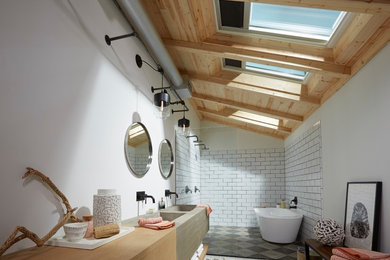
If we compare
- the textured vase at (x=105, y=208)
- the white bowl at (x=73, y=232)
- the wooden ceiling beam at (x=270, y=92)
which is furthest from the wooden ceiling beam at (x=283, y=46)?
the white bowl at (x=73, y=232)

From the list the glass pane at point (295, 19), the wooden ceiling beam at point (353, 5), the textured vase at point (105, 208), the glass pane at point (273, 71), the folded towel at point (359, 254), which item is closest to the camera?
the textured vase at point (105, 208)

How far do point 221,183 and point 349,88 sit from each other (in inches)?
93.4

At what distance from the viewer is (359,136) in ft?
9.74

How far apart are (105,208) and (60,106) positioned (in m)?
0.77

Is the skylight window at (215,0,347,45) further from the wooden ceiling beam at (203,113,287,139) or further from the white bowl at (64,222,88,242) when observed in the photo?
the white bowl at (64,222,88,242)

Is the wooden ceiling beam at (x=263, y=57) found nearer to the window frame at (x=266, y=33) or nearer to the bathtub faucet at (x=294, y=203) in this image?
the window frame at (x=266, y=33)

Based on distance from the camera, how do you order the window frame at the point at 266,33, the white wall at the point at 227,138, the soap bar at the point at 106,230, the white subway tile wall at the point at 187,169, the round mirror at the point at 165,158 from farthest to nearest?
the white wall at the point at 227,138
the white subway tile wall at the point at 187,169
the round mirror at the point at 165,158
the window frame at the point at 266,33
the soap bar at the point at 106,230

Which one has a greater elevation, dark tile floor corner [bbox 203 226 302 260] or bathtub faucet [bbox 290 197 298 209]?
bathtub faucet [bbox 290 197 298 209]

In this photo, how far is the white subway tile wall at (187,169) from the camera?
4.59 meters

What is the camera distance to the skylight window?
2.75m

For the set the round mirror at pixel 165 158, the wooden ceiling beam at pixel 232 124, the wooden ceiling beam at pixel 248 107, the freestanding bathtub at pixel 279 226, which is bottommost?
the freestanding bathtub at pixel 279 226

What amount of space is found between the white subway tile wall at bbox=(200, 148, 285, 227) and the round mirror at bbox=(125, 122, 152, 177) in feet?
4.70

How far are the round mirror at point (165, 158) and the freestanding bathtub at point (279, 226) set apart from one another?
196 cm

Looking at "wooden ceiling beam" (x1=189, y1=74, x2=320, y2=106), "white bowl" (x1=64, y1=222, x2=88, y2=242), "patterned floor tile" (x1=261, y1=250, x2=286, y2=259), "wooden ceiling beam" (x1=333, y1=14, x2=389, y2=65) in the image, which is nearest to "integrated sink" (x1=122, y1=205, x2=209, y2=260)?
"white bowl" (x1=64, y1=222, x2=88, y2=242)
